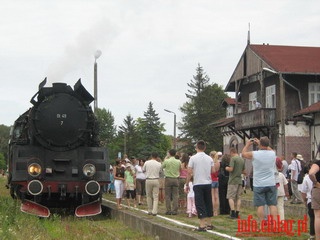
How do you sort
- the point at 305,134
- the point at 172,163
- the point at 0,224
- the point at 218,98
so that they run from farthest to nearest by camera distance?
the point at 218,98 → the point at 305,134 → the point at 172,163 → the point at 0,224

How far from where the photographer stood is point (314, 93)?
33.2 m

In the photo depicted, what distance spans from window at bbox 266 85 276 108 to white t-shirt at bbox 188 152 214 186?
78.7 ft

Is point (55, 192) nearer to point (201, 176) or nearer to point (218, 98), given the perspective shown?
point (201, 176)

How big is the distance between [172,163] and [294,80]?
20.5 metres

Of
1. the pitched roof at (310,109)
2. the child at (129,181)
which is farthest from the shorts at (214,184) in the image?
the pitched roof at (310,109)

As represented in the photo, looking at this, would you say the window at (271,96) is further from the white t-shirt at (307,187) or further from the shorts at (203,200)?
the white t-shirt at (307,187)

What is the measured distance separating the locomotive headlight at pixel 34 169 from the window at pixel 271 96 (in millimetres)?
21938

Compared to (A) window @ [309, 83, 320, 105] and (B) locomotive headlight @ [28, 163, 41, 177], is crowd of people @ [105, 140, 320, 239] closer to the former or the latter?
(B) locomotive headlight @ [28, 163, 41, 177]

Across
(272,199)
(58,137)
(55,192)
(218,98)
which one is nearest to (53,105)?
(58,137)

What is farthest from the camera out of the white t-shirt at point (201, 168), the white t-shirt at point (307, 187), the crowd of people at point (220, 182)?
the white t-shirt at point (201, 168)

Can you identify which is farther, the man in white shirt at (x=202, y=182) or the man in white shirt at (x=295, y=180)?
the man in white shirt at (x=295, y=180)

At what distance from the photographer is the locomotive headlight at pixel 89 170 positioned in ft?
48.2

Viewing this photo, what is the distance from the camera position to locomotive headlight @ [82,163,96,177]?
1469cm

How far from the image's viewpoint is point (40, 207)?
14.5 metres
